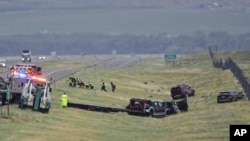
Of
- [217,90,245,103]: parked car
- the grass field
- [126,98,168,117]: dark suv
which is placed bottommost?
the grass field

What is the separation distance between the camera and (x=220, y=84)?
106m

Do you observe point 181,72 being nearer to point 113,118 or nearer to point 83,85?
point 83,85

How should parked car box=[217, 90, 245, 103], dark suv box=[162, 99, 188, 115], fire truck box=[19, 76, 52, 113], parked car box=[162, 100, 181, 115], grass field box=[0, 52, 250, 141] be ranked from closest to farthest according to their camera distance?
grass field box=[0, 52, 250, 141] → fire truck box=[19, 76, 52, 113] → parked car box=[162, 100, 181, 115] → dark suv box=[162, 99, 188, 115] → parked car box=[217, 90, 245, 103]

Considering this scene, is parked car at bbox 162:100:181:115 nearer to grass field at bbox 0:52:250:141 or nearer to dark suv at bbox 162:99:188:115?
dark suv at bbox 162:99:188:115

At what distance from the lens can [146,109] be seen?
67312 mm

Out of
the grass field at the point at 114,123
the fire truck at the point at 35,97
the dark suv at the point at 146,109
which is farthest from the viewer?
the dark suv at the point at 146,109

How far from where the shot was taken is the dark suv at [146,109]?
67.4 metres

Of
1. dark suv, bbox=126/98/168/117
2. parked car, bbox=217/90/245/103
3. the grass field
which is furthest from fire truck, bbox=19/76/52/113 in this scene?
parked car, bbox=217/90/245/103

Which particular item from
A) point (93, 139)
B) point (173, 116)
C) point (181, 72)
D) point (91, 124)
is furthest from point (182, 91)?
point (181, 72)

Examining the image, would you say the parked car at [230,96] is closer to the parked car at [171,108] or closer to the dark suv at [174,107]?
the dark suv at [174,107]

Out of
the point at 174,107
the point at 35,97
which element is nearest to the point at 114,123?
the point at 35,97

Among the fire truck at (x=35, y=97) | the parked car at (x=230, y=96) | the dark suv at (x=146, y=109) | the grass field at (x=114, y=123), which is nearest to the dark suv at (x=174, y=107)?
the grass field at (x=114, y=123)

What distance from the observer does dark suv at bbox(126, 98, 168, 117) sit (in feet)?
221

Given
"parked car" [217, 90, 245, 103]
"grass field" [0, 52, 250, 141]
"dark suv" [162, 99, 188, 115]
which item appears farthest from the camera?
"parked car" [217, 90, 245, 103]
